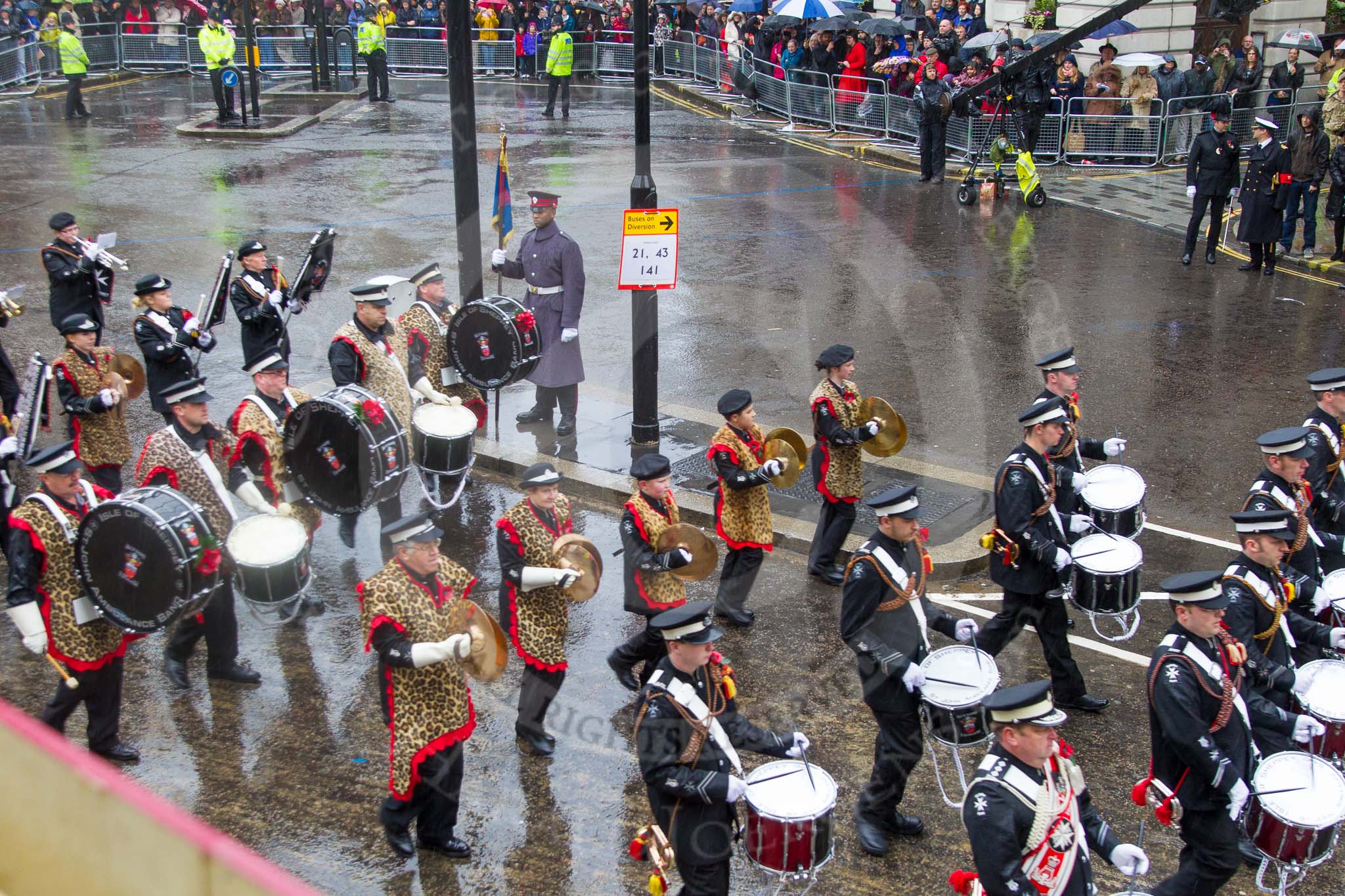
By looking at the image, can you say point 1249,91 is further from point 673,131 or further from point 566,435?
point 566,435

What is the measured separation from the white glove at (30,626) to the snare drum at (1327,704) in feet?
19.9

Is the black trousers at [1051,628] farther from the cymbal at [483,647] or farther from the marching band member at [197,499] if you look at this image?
the marching band member at [197,499]

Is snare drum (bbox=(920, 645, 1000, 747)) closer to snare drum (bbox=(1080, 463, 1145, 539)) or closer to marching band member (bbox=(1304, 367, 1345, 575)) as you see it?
snare drum (bbox=(1080, 463, 1145, 539))

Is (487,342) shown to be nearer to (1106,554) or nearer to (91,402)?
(91,402)

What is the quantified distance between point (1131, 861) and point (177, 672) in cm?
532

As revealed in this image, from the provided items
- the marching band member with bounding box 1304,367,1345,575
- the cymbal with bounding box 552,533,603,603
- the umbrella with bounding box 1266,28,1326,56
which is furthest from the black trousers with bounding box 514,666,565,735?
the umbrella with bounding box 1266,28,1326,56

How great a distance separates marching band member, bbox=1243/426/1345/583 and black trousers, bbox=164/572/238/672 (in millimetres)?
5834

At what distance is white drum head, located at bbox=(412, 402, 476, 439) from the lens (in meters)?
8.86

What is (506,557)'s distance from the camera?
6750mm

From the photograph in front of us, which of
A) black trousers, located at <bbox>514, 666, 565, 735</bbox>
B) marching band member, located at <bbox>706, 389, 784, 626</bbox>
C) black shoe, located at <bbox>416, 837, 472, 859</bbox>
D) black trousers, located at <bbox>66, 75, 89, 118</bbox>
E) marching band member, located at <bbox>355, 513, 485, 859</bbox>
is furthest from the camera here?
black trousers, located at <bbox>66, 75, 89, 118</bbox>

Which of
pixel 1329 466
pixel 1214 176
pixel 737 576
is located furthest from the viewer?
pixel 1214 176

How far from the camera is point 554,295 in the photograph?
11289 millimetres

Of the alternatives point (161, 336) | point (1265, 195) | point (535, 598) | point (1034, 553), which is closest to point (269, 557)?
point (535, 598)

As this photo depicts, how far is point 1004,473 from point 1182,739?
2220 mm
